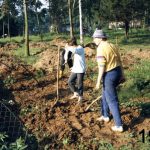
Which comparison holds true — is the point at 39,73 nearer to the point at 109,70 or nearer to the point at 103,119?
the point at 103,119

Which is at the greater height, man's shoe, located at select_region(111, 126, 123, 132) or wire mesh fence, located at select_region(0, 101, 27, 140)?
man's shoe, located at select_region(111, 126, 123, 132)

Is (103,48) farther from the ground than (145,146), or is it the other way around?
(103,48)

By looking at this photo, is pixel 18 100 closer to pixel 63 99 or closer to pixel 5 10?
pixel 63 99

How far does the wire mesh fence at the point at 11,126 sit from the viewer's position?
845 centimetres

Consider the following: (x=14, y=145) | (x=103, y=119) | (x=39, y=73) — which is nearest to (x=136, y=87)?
(x=103, y=119)

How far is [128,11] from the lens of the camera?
3472 cm

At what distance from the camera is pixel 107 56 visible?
7.81 m

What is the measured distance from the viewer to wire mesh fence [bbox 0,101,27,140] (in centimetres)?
845

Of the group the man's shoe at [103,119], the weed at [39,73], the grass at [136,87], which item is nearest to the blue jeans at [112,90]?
the man's shoe at [103,119]

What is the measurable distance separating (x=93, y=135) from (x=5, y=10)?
2947 centimetres

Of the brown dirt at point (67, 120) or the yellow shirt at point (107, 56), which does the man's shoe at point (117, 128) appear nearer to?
the brown dirt at point (67, 120)

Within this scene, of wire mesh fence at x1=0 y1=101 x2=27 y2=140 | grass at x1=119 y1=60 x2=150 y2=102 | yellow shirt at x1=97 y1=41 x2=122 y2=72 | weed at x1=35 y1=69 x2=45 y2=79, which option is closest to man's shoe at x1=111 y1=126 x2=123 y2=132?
yellow shirt at x1=97 y1=41 x2=122 y2=72

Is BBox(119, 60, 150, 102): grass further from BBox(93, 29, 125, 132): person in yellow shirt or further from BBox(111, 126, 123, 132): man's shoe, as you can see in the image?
BBox(93, 29, 125, 132): person in yellow shirt

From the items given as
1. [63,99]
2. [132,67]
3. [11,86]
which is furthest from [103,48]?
[132,67]
